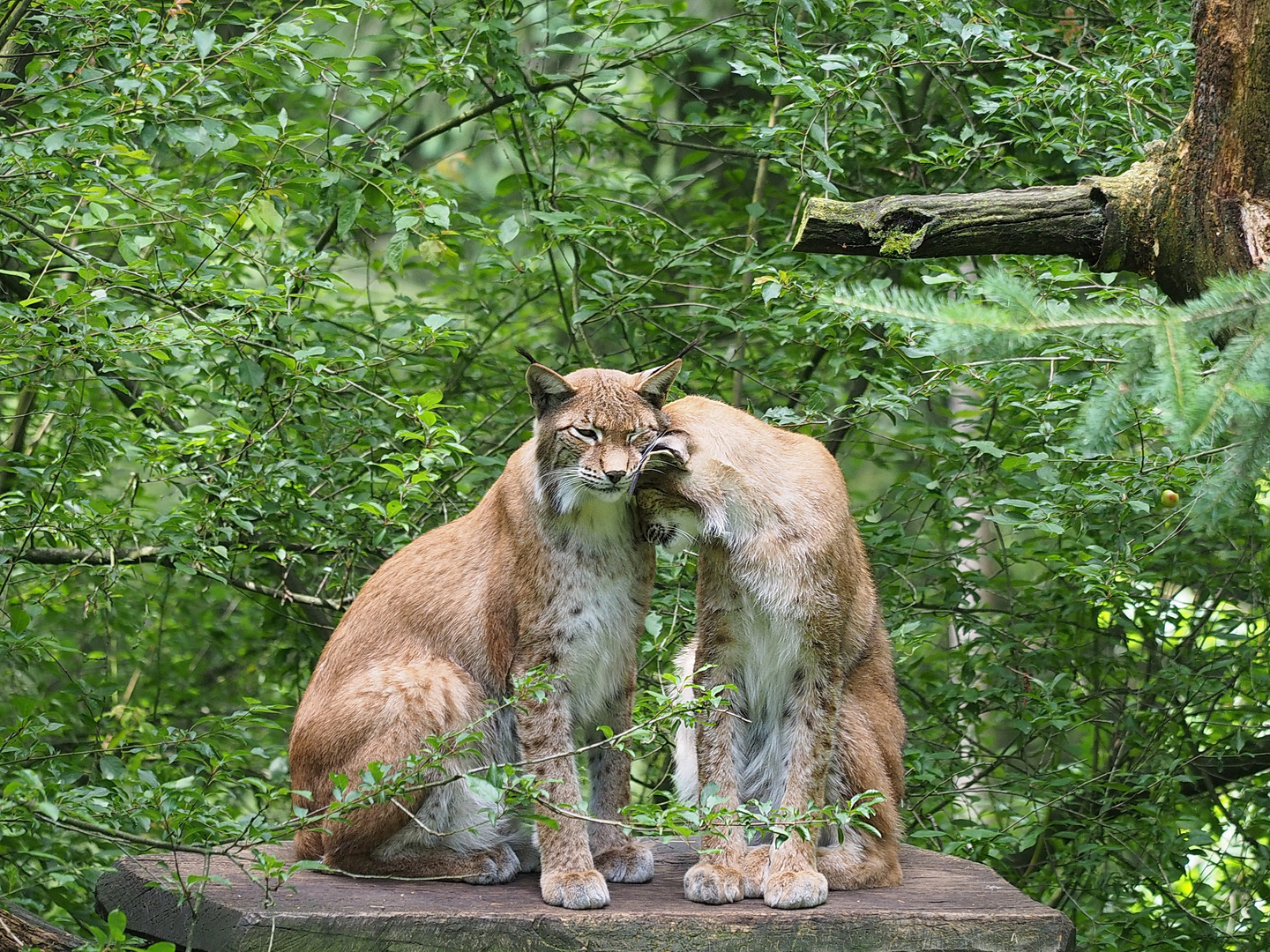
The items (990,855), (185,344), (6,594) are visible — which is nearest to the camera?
(185,344)

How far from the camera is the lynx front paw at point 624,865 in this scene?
177 inches

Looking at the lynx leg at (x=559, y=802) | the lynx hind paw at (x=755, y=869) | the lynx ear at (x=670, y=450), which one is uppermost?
the lynx ear at (x=670, y=450)

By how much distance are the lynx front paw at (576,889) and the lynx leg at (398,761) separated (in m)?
0.34

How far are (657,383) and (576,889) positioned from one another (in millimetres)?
1752

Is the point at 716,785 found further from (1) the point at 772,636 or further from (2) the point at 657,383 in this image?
(2) the point at 657,383

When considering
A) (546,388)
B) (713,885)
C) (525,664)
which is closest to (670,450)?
(546,388)

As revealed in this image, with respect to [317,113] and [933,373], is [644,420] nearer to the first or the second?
[933,373]

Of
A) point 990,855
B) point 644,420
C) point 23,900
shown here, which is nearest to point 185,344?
point 644,420

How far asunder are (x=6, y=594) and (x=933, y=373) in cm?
509

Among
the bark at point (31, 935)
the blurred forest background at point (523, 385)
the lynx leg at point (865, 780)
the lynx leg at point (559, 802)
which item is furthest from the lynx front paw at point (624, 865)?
the bark at point (31, 935)

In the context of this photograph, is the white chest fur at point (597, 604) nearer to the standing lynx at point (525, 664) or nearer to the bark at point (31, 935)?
the standing lynx at point (525, 664)

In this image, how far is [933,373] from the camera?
5738 mm

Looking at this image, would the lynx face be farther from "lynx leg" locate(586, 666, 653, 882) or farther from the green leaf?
the green leaf

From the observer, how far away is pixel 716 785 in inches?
168
